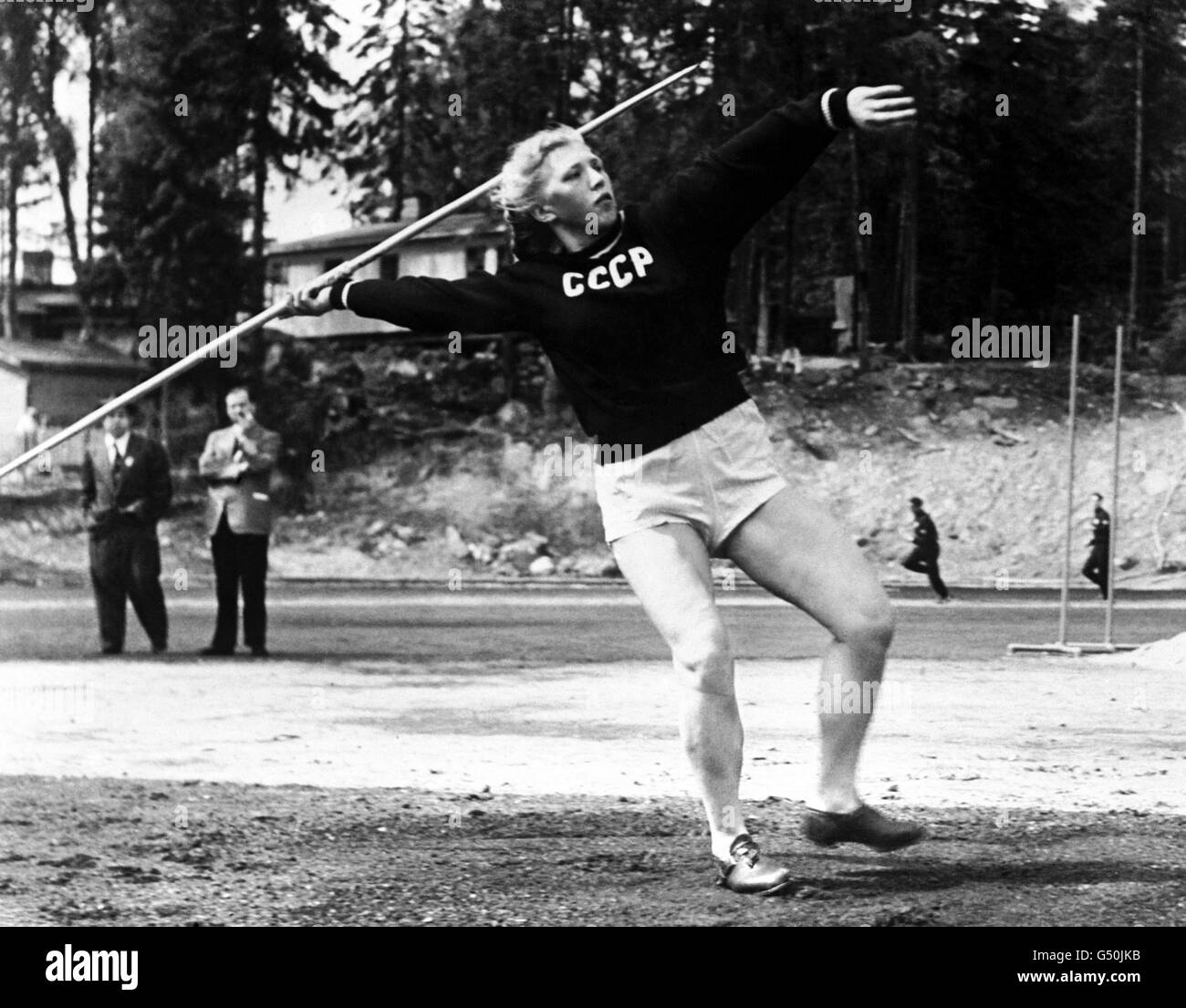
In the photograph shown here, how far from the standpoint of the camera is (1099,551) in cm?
1206

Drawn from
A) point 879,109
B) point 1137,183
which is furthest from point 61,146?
point 879,109

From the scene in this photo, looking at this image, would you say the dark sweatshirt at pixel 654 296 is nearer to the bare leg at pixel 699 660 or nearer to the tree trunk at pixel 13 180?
the bare leg at pixel 699 660

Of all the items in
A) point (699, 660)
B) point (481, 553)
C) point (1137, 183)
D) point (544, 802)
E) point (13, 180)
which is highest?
point (13, 180)

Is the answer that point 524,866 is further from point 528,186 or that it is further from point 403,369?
point 403,369

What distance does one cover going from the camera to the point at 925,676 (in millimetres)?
9047

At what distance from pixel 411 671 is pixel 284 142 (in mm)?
5651

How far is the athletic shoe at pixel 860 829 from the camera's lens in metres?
4.04

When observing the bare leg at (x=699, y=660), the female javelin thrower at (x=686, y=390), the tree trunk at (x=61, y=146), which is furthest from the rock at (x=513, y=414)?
the bare leg at (x=699, y=660)

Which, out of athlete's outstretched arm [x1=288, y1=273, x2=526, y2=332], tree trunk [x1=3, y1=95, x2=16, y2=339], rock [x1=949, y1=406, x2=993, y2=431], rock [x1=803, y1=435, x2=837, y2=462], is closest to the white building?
tree trunk [x1=3, y1=95, x2=16, y2=339]

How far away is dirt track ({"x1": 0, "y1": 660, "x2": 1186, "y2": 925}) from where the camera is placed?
390 centimetres

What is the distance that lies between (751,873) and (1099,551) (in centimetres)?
874

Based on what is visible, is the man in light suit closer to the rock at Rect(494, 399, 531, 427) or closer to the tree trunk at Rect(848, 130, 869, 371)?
the tree trunk at Rect(848, 130, 869, 371)

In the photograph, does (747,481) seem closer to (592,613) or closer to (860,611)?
(860,611)
